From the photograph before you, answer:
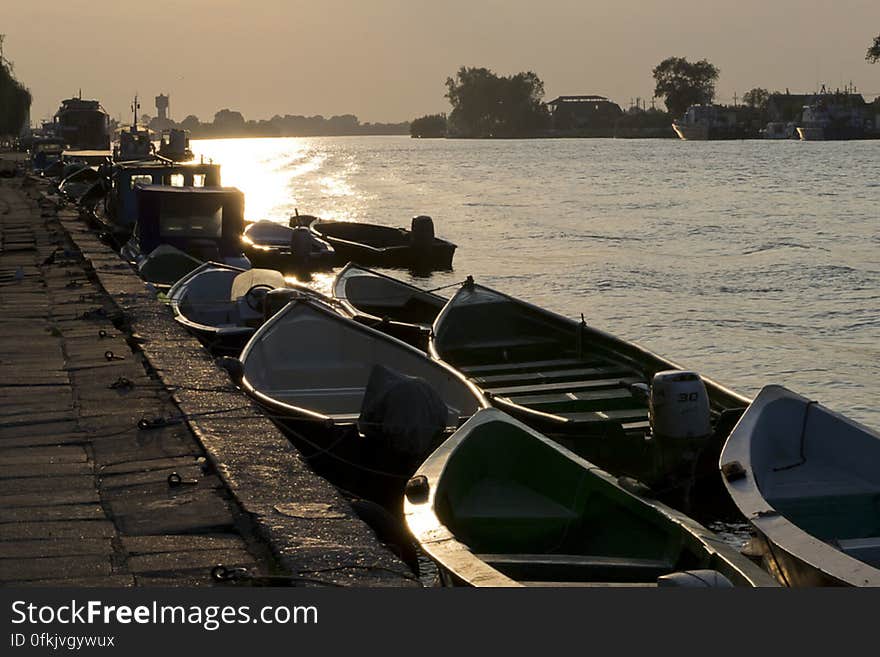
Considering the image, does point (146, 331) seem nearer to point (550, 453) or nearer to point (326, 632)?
point (550, 453)

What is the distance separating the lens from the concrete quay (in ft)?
21.1

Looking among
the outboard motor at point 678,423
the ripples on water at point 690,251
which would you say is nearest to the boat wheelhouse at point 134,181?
the ripples on water at point 690,251

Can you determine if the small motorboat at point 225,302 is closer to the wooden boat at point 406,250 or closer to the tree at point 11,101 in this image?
the wooden boat at point 406,250

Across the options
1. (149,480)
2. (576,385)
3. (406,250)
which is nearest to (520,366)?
(576,385)

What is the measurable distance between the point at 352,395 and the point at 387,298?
9.61 meters

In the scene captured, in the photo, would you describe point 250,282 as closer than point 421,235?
Yes

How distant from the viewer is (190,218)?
87.6ft

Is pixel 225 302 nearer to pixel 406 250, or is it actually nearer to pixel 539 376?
pixel 539 376

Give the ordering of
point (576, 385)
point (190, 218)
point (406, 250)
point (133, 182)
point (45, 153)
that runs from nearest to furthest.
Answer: point (576, 385) → point (190, 218) → point (133, 182) → point (406, 250) → point (45, 153)

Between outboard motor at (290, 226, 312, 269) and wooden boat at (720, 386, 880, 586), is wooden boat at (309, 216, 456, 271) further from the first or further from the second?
wooden boat at (720, 386, 880, 586)

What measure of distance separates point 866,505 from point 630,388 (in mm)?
4435

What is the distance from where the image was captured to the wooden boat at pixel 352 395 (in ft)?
35.2

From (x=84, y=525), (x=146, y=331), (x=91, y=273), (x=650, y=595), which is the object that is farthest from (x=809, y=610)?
(x=91, y=273)

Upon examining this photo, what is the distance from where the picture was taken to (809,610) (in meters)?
6.37
